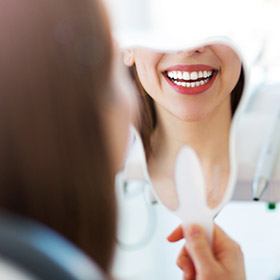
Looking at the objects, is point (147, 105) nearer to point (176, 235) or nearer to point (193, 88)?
point (193, 88)

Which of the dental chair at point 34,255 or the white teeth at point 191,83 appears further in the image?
the white teeth at point 191,83

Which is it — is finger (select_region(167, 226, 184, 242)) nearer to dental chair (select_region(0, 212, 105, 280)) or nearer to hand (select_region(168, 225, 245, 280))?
hand (select_region(168, 225, 245, 280))

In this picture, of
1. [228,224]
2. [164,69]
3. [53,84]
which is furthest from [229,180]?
[53,84]

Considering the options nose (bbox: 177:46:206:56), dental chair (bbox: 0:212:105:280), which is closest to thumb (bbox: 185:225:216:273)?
nose (bbox: 177:46:206:56)

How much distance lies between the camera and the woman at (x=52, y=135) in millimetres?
353

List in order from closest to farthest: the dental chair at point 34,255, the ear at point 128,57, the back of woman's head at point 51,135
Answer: the dental chair at point 34,255 < the back of woman's head at point 51,135 < the ear at point 128,57

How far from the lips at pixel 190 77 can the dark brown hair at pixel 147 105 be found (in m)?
0.04

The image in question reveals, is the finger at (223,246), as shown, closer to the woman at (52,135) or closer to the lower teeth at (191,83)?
the lower teeth at (191,83)

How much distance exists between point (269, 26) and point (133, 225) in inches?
14.2

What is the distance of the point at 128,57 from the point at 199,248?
302 mm

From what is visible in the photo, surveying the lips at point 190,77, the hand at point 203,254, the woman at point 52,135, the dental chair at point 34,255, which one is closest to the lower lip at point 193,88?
the lips at point 190,77

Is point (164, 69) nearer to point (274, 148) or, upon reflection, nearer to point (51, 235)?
point (274, 148)

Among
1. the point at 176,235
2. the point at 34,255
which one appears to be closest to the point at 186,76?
the point at 176,235

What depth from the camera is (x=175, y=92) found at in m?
0.78
